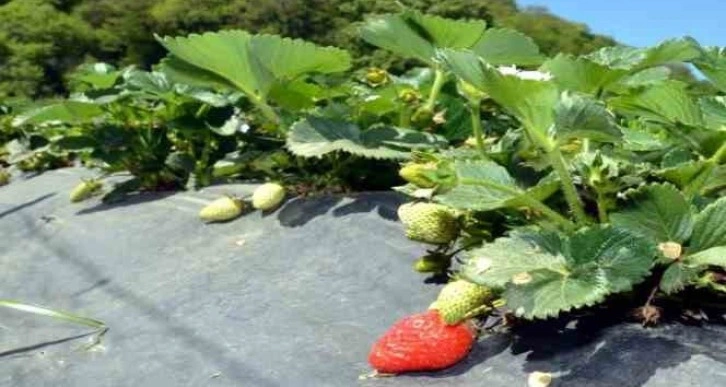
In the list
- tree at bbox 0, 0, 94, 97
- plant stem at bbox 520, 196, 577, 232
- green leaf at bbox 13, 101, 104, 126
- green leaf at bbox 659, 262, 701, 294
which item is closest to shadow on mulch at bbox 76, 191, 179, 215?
green leaf at bbox 13, 101, 104, 126

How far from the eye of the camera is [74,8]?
A: 74.9 feet

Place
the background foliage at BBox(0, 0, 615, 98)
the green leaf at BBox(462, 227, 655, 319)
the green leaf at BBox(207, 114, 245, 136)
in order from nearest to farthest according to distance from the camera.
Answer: the green leaf at BBox(462, 227, 655, 319), the green leaf at BBox(207, 114, 245, 136), the background foliage at BBox(0, 0, 615, 98)

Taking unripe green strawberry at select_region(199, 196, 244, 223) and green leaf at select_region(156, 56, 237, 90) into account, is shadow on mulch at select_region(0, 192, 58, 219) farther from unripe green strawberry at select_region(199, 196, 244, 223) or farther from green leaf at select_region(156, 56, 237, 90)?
green leaf at select_region(156, 56, 237, 90)

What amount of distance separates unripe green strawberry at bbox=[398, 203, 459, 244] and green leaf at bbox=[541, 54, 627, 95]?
7.6 inches

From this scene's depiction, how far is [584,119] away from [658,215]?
0.12 meters

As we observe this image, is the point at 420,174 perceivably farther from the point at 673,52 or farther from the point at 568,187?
the point at 673,52

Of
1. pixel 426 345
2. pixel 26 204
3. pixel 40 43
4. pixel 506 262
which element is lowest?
pixel 40 43

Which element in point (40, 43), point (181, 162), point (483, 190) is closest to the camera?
point (483, 190)

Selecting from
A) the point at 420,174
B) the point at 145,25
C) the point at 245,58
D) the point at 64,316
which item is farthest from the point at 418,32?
the point at 145,25

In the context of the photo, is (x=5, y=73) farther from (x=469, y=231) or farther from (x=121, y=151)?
(x=469, y=231)

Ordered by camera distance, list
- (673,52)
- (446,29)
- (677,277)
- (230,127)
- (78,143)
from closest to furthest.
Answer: (677,277) < (673,52) < (446,29) < (230,127) < (78,143)

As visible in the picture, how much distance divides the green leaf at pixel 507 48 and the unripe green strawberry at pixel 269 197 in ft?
1.49

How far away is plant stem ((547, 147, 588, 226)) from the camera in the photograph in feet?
3.26

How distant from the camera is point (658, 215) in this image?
3.13 ft
